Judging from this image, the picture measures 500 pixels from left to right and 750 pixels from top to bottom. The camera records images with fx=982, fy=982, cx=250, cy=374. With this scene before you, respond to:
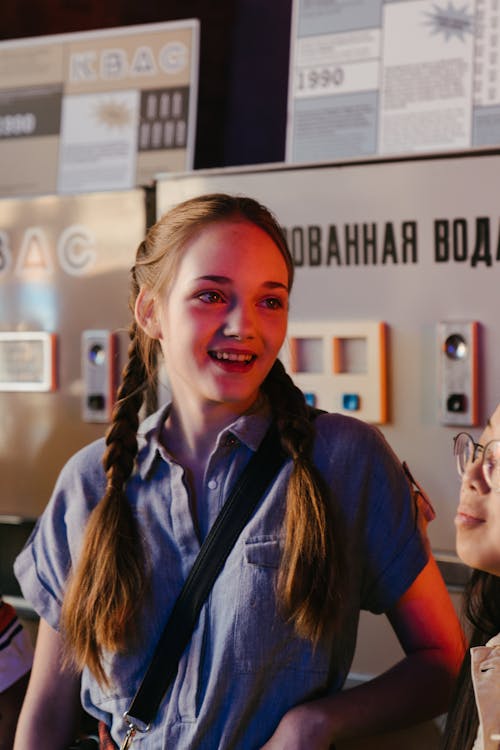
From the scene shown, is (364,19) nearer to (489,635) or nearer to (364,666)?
(364,666)

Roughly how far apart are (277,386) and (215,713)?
20.1 inches

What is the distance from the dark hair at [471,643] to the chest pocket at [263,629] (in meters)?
0.19

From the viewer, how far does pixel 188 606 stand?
1370 millimetres

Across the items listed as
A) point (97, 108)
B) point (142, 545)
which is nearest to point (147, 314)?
point (142, 545)

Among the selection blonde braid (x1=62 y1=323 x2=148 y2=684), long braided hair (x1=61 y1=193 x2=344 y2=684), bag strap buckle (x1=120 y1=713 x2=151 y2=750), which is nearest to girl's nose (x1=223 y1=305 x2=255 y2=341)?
long braided hair (x1=61 y1=193 x2=344 y2=684)

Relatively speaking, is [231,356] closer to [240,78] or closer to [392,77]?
[392,77]

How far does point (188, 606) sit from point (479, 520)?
0.42 meters

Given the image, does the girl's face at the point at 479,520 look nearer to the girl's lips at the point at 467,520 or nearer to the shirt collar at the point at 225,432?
the girl's lips at the point at 467,520

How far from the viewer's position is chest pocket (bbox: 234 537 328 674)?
1.34 meters

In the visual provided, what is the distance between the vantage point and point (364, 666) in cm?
227

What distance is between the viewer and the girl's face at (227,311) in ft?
4.65

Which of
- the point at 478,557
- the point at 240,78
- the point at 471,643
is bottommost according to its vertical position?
the point at 471,643

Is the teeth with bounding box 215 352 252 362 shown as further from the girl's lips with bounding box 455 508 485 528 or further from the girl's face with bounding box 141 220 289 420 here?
the girl's lips with bounding box 455 508 485 528

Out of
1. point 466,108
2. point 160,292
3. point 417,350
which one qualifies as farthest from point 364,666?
point 466,108
